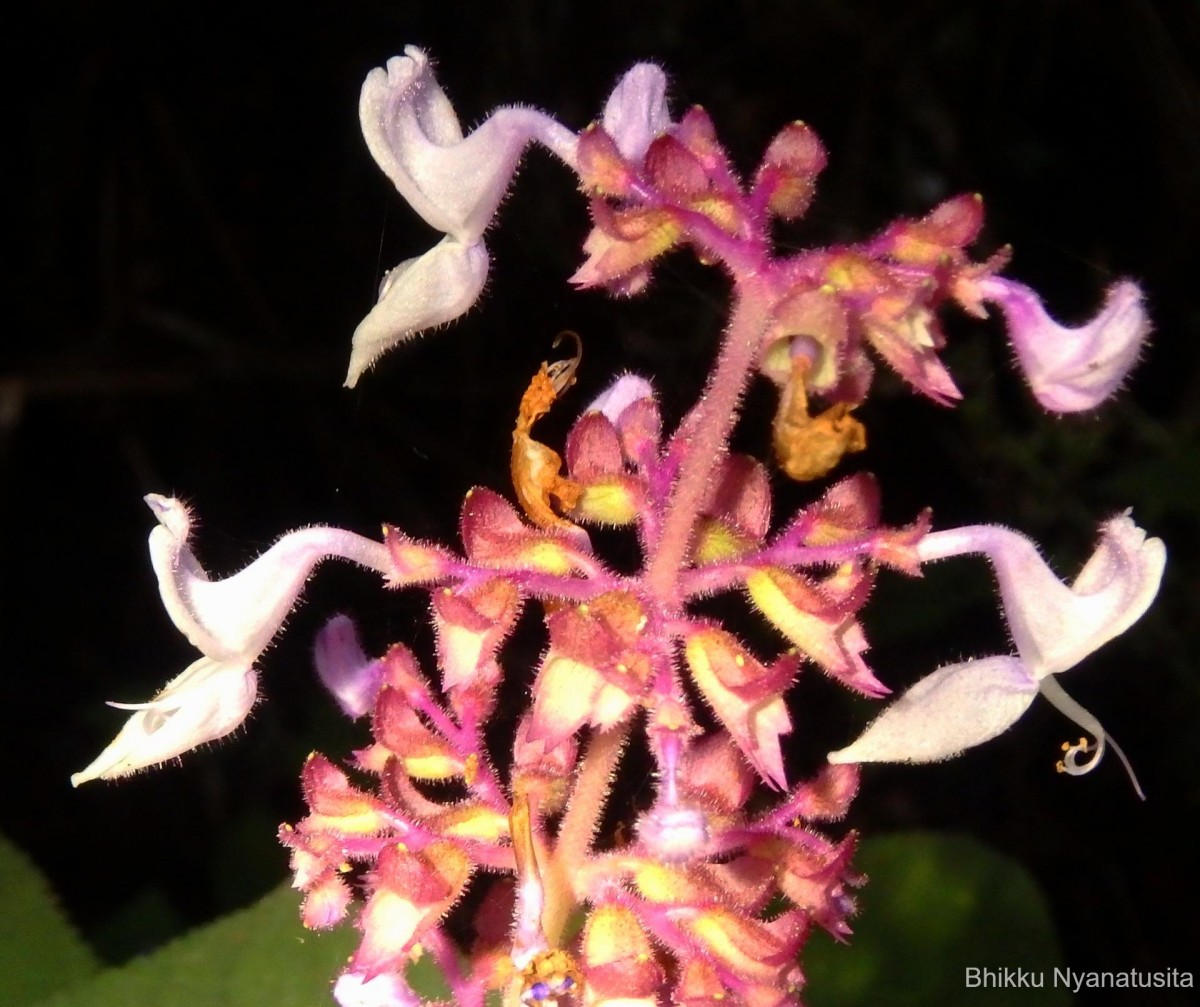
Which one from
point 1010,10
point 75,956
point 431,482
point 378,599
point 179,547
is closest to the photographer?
point 179,547

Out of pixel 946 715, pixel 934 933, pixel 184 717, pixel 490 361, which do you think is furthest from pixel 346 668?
pixel 490 361

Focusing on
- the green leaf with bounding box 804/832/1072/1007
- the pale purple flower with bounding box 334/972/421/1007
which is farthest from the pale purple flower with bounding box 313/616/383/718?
the green leaf with bounding box 804/832/1072/1007

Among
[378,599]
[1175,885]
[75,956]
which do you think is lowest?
[1175,885]

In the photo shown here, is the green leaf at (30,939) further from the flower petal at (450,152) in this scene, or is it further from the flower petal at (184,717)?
the flower petal at (450,152)

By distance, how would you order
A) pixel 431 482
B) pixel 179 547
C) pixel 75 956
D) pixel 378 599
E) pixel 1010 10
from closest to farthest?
pixel 179 547, pixel 75 956, pixel 378 599, pixel 431 482, pixel 1010 10

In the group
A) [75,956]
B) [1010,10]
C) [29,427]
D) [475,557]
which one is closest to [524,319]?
[29,427]

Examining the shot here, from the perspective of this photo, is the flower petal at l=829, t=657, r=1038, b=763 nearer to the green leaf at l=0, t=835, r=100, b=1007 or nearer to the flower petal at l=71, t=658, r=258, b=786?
the flower petal at l=71, t=658, r=258, b=786

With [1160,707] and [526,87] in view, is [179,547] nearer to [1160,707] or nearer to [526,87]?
[526,87]

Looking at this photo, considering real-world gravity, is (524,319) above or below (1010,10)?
below
